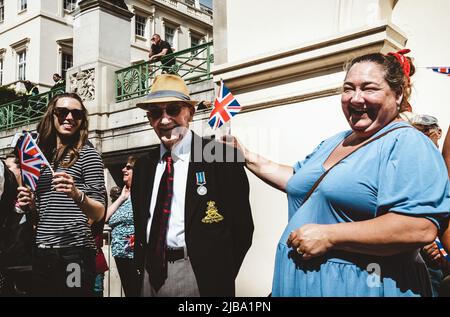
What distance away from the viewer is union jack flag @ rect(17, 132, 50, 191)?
125 inches

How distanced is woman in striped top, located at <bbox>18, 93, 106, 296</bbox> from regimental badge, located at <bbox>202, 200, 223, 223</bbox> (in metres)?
0.86

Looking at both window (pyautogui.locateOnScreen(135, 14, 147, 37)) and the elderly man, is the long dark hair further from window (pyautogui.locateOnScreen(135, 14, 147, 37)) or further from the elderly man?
window (pyautogui.locateOnScreen(135, 14, 147, 37))

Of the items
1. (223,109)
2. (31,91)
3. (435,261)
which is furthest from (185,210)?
(31,91)

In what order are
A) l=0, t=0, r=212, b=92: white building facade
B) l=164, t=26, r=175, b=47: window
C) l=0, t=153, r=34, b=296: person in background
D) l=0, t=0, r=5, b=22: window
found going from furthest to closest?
l=164, t=26, r=175, b=47: window, l=0, t=0, r=5, b=22: window, l=0, t=0, r=212, b=92: white building facade, l=0, t=153, r=34, b=296: person in background

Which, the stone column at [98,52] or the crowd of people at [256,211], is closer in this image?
the crowd of people at [256,211]

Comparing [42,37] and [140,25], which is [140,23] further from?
[42,37]

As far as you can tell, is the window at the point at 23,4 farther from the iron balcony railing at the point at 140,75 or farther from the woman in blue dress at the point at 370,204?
the woman in blue dress at the point at 370,204

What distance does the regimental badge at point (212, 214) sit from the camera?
2.80m

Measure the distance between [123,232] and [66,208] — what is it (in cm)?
196

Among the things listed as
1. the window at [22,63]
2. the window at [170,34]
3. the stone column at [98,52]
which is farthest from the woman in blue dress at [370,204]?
A: the window at [170,34]

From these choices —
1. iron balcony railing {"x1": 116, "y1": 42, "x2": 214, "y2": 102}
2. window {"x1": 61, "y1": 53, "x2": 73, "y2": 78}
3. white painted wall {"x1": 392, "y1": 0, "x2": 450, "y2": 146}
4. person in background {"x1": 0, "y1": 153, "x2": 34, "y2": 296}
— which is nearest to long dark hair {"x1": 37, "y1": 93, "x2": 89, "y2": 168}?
person in background {"x1": 0, "y1": 153, "x2": 34, "y2": 296}

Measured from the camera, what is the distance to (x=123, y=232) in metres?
5.08

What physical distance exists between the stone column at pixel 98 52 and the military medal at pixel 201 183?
929 cm
